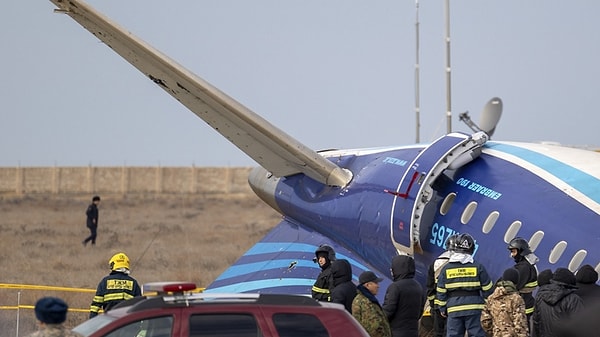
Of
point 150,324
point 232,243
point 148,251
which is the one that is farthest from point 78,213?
point 150,324

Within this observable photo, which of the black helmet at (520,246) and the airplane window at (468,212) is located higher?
the airplane window at (468,212)

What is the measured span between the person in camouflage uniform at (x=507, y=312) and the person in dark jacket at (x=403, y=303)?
3.33 feet

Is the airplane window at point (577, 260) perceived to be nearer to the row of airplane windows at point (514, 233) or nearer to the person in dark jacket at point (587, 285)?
the row of airplane windows at point (514, 233)

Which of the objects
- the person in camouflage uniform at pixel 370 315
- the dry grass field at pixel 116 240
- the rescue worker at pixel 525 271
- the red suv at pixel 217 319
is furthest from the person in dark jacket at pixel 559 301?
the dry grass field at pixel 116 240

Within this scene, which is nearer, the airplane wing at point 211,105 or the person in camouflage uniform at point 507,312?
the person in camouflage uniform at point 507,312

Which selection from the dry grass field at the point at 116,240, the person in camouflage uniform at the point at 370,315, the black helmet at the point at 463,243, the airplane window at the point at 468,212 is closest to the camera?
the person in camouflage uniform at the point at 370,315

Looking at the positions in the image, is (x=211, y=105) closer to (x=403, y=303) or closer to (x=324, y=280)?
(x=324, y=280)

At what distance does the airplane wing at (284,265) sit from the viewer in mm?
22031

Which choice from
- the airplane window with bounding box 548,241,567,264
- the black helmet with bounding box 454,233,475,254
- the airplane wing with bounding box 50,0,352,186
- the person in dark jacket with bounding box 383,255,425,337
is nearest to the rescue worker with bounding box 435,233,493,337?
the black helmet with bounding box 454,233,475,254

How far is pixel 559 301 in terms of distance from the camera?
15.1 meters

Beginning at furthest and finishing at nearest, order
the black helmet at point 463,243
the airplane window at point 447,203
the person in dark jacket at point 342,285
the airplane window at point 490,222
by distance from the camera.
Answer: the airplane window at point 447,203, the airplane window at point 490,222, the person in dark jacket at point 342,285, the black helmet at point 463,243

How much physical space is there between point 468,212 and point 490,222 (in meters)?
0.60

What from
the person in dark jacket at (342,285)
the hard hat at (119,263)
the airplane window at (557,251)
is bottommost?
the person in dark jacket at (342,285)

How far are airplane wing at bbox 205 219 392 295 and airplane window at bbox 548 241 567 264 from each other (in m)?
4.12
